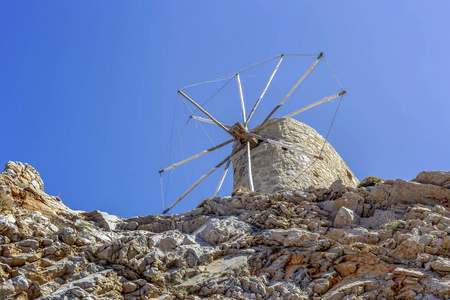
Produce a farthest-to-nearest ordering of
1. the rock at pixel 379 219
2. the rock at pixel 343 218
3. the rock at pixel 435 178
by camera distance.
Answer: the rock at pixel 435 178
the rock at pixel 343 218
the rock at pixel 379 219

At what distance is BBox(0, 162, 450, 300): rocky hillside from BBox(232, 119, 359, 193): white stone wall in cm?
281

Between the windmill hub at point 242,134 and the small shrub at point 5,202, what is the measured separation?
7.57 meters

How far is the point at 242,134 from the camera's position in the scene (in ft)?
48.5

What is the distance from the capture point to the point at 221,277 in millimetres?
7582

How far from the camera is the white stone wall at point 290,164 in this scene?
12977 millimetres

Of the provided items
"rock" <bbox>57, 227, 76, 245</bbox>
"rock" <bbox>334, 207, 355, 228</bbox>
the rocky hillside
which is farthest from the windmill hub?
"rock" <bbox>57, 227, 76, 245</bbox>

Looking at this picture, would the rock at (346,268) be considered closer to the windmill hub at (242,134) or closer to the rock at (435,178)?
the rock at (435,178)

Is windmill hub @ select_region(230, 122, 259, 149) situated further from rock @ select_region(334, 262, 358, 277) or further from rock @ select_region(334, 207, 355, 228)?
rock @ select_region(334, 262, 358, 277)

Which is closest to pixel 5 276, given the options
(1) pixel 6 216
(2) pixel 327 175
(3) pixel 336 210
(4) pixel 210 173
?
(1) pixel 6 216

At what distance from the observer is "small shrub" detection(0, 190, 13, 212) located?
8.27 meters

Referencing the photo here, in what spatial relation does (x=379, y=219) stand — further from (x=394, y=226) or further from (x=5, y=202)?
(x=5, y=202)

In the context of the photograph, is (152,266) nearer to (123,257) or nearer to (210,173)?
(123,257)

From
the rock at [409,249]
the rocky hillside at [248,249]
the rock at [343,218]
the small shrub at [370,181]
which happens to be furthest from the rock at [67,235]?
the small shrub at [370,181]

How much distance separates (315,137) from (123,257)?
30.4ft
